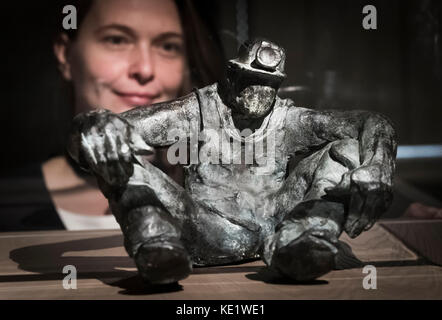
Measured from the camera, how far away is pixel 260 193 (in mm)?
2102

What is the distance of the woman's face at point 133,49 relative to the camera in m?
2.56

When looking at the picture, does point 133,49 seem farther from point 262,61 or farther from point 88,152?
point 88,152

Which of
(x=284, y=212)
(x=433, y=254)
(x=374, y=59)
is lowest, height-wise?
(x=433, y=254)

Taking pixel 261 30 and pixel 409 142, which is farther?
pixel 409 142

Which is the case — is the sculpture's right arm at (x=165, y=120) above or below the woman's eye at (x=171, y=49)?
below

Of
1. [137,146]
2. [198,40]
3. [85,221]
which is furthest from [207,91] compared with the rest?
[85,221]

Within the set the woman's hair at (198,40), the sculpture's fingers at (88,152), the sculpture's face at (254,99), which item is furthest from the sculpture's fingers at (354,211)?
the woman's hair at (198,40)

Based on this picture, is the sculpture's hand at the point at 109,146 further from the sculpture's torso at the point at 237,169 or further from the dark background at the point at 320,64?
the dark background at the point at 320,64

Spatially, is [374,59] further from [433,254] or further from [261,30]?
[433,254]

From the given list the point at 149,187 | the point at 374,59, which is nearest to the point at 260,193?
the point at 149,187

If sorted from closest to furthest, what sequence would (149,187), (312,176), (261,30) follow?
1. (149,187)
2. (312,176)
3. (261,30)

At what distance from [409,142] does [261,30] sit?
2.15ft

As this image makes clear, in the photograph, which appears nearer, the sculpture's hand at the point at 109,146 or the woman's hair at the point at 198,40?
the sculpture's hand at the point at 109,146

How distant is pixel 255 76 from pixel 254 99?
0.06 m
